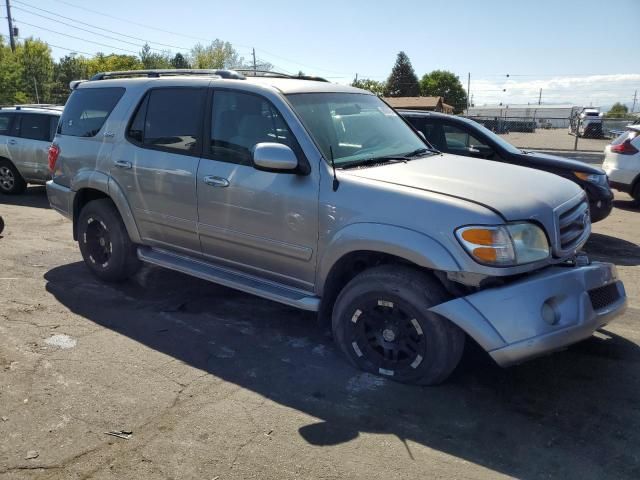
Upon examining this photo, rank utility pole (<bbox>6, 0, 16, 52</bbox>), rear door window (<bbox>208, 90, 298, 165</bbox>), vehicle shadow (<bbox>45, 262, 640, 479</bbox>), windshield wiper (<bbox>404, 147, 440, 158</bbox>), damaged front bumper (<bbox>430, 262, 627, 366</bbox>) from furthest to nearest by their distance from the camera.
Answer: utility pole (<bbox>6, 0, 16, 52</bbox>) < windshield wiper (<bbox>404, 147, 440, 158</bbox>) < rear door window (<bbox>208, 90, 298, 165</bbox>) < damaged front bumper (<bbox>430, 262, 627, 366</bbox>) < vehicle shadow (<bbox>45, 262, 640, 479</bbox>)

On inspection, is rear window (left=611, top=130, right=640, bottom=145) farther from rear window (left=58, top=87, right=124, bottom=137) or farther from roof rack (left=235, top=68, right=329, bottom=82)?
rear window (left=58, top=87, right=124, bottom=137)

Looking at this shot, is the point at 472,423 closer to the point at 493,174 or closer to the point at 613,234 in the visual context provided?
the point at 493,174

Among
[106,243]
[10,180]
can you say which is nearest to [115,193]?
[106,243]

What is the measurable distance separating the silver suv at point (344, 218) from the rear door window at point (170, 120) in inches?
0.6

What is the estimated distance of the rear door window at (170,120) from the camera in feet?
15.1

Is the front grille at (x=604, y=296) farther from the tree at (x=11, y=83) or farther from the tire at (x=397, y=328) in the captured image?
the tree at (x=11, y=83)

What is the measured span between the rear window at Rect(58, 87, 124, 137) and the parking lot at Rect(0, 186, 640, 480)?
5.70 ft

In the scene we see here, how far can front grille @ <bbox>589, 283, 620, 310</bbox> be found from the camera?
3.39 metres

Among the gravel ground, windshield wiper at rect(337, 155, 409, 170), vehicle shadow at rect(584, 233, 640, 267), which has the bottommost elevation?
A: vehicle shadow at rect(584, 233, 640, 267)

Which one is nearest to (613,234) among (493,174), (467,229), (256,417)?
(493,174)

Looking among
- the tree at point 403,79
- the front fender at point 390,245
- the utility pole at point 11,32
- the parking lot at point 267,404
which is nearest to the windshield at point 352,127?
the front fender at point 390,245

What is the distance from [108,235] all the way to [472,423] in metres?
3.79

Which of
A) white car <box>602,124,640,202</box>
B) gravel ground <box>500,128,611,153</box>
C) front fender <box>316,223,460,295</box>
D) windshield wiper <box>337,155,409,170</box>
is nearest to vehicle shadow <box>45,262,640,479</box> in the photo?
front fender <box>316,223,460,295</box>

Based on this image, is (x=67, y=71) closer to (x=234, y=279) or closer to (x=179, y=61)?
(x=179, y=61)
